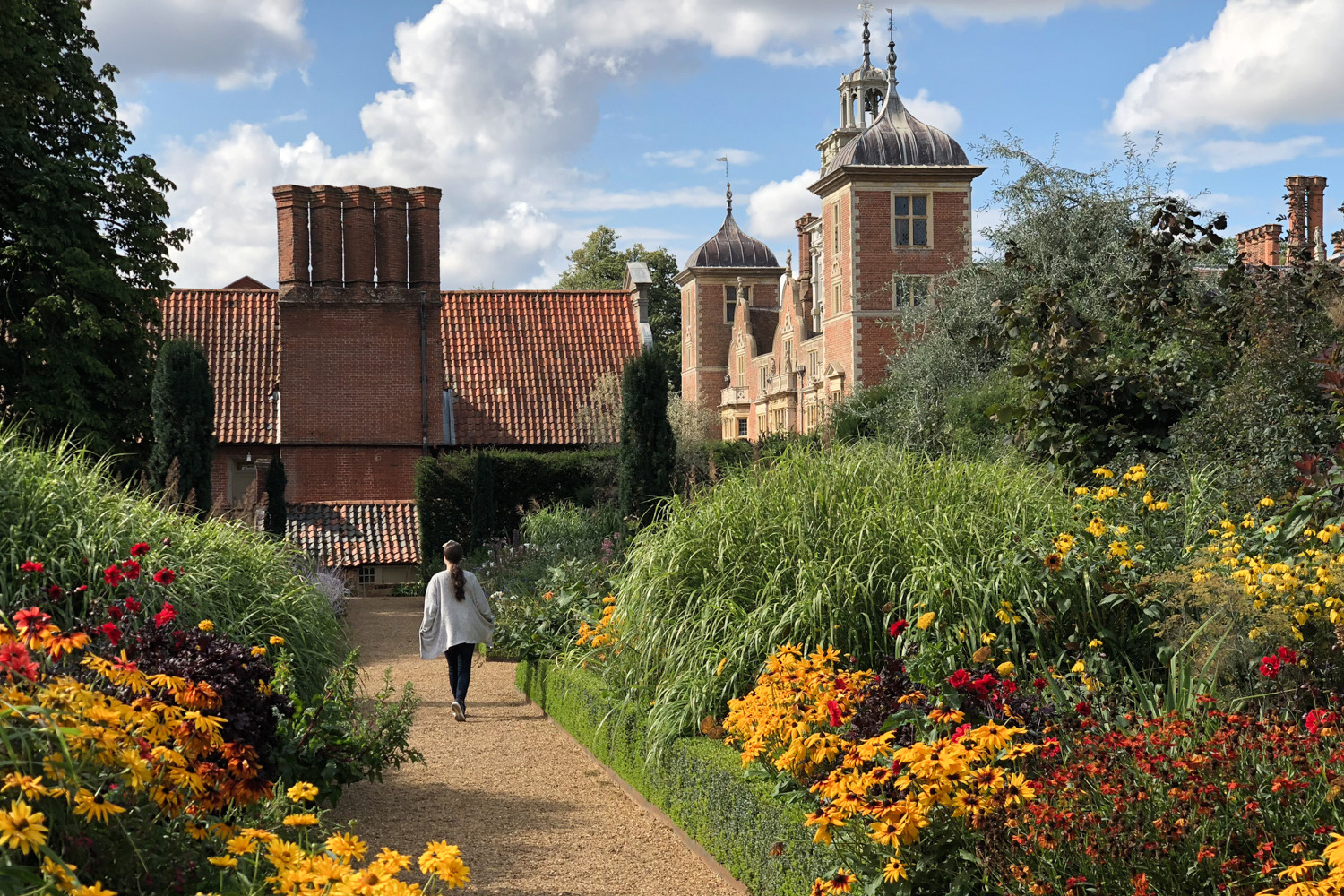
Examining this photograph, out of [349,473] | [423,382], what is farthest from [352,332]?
[349,473]

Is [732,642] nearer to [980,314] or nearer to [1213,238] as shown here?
[1213,238]

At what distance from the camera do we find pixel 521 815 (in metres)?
6.55

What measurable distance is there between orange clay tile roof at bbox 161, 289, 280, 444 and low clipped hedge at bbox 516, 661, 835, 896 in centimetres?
1854

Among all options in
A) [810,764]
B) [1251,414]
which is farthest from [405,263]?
[810,764]

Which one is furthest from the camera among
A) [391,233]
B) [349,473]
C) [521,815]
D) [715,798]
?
[349,473]

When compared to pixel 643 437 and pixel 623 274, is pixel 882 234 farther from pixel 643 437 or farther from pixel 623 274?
pixel 623 274

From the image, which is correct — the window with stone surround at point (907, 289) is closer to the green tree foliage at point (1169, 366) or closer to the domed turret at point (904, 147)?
the domed turret at point (904, 147)

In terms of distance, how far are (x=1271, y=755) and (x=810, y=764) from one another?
156cm

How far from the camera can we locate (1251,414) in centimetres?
726

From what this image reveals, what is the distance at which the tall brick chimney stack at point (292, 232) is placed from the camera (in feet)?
77.9

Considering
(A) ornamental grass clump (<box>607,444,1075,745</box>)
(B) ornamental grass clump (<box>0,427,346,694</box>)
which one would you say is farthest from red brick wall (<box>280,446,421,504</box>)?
(A) ornamental grass clump (<box>607,444,1075,745</box>)

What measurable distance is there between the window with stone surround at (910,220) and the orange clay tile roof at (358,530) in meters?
14.5

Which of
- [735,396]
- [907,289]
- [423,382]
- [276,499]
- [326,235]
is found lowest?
[276,499]

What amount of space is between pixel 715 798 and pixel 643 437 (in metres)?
12.8
